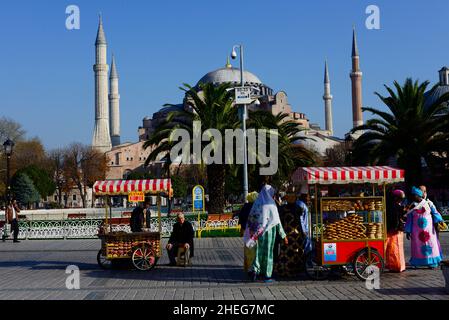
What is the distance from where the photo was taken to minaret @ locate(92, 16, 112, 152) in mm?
109312

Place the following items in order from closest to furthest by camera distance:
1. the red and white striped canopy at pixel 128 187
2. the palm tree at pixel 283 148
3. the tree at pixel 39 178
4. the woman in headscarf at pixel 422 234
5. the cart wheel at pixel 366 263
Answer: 1. the cart wheel at pixel 366 263
2. the woman in headscarf at pixel 422 234
3. the red and white striped canopy at pixel 128 187
4. the palm tree at pixel 283 148
5. the tree at pixel 39 178

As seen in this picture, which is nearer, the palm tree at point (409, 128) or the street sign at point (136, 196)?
the street sign at point (136, 196)

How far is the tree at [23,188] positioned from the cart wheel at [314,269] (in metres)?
56.5

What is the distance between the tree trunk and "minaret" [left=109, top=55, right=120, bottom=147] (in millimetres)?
99421

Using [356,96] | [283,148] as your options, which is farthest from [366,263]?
[356,96]

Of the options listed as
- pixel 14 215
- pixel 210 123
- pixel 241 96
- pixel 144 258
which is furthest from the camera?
pixel 210 123

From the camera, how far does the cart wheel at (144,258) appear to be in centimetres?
1258

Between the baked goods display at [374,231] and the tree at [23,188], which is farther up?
the tree at [23,188]

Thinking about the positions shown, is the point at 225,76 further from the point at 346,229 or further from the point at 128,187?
the point at 346,229

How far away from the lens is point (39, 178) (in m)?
66.4

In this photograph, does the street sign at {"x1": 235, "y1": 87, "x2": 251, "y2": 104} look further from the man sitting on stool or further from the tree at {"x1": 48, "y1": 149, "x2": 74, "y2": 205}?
the tree at {"x1": 48, "y1": 149, "x2": 74, "y2": 205}

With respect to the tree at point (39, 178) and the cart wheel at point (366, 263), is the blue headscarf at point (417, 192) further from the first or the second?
the tree at point (39, 178)

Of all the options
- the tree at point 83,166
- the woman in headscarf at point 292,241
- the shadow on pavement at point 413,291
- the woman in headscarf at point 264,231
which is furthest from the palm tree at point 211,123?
the tree at point 83,166

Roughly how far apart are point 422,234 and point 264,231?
319 centimetres
